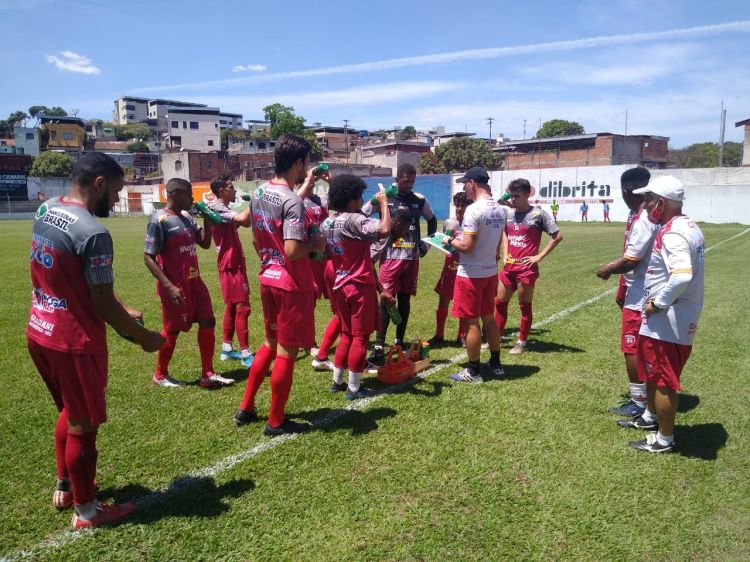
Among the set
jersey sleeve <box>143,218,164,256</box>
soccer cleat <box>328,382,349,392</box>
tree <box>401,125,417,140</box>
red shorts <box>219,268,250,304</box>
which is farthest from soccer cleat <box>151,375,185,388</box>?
tree <box>401,125,417,140</box>

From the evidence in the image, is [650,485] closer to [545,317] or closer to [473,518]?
[473,518]

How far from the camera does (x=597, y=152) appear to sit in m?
62.4

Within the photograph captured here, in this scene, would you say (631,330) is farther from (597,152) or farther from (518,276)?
(597,152)

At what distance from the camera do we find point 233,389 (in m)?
5.68

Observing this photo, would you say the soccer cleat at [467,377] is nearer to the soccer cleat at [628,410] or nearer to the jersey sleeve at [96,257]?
the soccer cleat at [628,410]

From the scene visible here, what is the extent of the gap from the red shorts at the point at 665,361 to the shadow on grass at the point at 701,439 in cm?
67

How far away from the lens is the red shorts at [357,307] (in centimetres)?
514

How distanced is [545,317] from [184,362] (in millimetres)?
5927

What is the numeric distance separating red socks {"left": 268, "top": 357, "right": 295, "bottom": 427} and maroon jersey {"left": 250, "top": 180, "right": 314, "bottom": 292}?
64cm

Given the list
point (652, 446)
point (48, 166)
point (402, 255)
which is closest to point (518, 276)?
point (402, 255)

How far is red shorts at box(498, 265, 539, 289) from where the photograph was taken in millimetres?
6883

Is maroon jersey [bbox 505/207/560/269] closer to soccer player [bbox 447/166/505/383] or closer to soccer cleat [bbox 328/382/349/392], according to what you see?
soccer player [bbox 447/166/505/383]

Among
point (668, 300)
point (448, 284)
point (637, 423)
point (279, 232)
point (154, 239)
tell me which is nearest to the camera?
point (668, 300)

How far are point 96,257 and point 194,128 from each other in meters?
111
